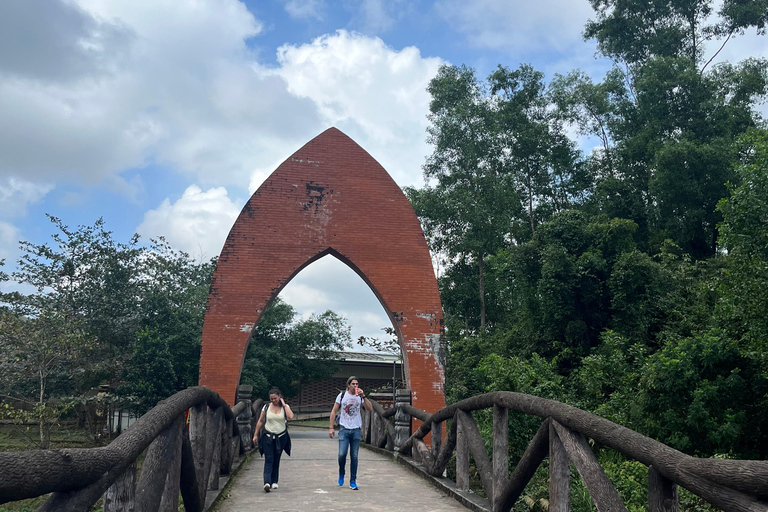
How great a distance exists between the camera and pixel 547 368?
1161 cm

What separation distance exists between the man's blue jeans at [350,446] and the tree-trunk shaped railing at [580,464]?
3.13ft

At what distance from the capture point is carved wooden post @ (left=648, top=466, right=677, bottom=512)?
277 cm

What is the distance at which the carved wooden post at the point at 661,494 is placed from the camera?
109 inches

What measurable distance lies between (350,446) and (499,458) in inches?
88.6

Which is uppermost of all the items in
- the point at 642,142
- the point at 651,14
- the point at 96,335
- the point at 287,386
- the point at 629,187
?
the point at 651,14

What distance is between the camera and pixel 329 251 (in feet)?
40.2

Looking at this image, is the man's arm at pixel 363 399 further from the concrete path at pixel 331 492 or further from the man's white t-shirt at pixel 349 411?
the concrete path at pixel 331 492

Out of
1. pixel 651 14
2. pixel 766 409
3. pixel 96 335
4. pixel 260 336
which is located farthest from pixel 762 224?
pixel 651 14

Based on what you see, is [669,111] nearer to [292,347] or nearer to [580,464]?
[292,347]

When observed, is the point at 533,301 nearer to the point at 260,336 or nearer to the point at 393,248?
the point at 393,248

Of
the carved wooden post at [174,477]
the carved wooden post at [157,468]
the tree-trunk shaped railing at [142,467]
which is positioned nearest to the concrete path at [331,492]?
the tree-trunk shaped railing at [142,467]

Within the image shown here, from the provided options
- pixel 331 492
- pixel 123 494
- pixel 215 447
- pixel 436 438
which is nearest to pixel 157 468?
pixel 123 494

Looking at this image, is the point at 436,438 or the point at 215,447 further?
the point at 436,438

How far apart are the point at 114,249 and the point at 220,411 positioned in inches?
480
